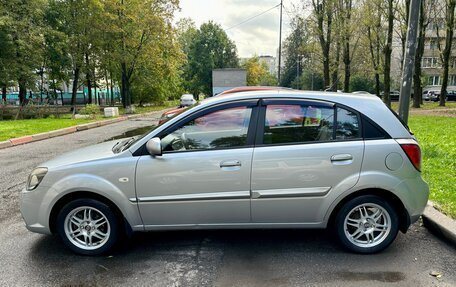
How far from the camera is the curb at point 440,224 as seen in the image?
3814mm

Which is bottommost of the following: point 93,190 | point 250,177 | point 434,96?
point 93,190

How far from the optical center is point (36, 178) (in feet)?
11.8

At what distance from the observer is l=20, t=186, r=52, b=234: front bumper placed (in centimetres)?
357

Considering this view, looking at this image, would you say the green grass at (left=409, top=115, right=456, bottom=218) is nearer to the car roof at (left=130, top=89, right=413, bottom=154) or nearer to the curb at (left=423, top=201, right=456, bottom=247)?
the curb at (left=423, top=201, right=456, bottom=247)

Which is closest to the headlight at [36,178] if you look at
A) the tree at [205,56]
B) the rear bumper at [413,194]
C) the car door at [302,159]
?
the car door at [302,159]

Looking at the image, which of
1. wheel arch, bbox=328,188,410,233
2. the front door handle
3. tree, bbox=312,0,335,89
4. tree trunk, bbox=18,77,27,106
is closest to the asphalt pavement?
wheel arch, bbox=328,188,410,233

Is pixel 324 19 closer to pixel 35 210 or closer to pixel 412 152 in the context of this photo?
pixel 412 152

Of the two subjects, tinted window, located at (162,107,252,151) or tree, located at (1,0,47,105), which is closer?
tinted window, located at (162,107,252,151)

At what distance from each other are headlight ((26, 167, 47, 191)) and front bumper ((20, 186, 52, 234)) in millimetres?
53

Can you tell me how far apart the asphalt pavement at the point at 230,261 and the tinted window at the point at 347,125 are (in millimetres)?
1253

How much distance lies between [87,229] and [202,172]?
1.42 meters

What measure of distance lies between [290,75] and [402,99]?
69.9 meters

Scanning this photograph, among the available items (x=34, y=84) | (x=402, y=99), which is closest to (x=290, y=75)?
(x=34, y=84)

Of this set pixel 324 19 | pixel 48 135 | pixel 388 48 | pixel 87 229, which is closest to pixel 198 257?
pixel 87 229
